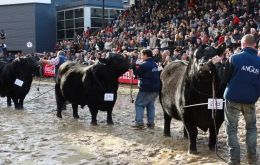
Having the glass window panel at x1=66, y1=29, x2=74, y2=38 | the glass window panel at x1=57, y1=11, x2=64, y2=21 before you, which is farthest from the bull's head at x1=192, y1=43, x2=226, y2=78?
the glass window panel at x1=57, y1=11, x2=64, y2=21

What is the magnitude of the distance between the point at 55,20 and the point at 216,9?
22.2m

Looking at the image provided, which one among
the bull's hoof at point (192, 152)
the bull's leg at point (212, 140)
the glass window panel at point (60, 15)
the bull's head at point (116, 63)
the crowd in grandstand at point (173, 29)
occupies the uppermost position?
the glass window panel at point (60, 15)

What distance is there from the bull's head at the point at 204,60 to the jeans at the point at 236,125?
0.67 meters

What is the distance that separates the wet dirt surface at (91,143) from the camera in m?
7.67

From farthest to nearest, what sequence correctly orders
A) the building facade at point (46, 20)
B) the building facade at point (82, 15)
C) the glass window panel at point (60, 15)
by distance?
1. the glass window panel at point (60, 15)
2. the building facade at point (46, 20)
3. the building facade at point (82, 15)

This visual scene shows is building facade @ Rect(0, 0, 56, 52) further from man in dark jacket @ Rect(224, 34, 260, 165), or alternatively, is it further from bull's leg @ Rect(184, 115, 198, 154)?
man in dark jacket @ Rect(224, 34, 260, 165)

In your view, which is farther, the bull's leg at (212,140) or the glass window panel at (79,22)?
the glass window panel at (79,22)

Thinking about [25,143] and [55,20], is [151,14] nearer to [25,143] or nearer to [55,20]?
[55,20]

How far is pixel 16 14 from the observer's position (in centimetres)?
4572

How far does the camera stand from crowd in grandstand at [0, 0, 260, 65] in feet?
67.4

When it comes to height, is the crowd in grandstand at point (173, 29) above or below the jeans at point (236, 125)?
above

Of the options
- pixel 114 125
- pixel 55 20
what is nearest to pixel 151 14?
pixel 55 20

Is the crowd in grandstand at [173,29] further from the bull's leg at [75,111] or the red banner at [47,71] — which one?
the bull's leg at [75,111]

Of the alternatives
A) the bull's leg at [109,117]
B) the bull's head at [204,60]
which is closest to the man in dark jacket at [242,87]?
the bull's head at [204,60]
